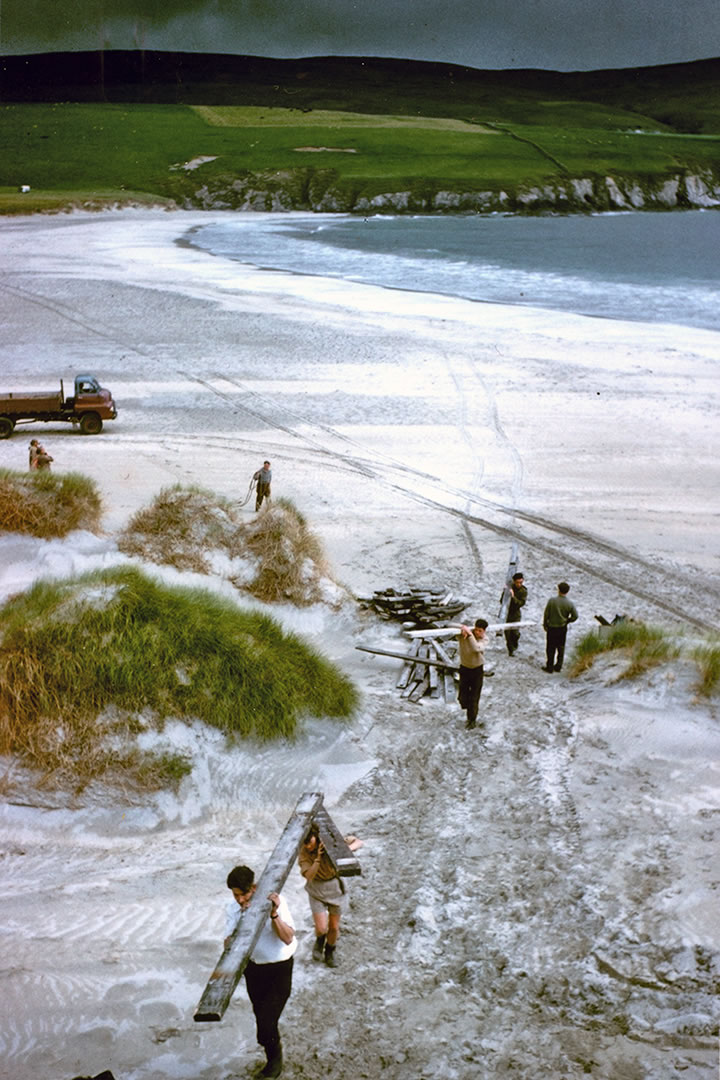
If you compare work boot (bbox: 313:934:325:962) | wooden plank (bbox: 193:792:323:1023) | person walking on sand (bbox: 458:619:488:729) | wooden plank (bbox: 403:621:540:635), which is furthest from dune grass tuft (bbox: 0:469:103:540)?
work boot (bbox: 313:934:325:962)

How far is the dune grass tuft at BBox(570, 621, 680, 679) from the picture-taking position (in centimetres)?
1326

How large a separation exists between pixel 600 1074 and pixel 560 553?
Answer: 1360 cm

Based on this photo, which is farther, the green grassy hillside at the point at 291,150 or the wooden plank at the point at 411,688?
the green grassy hillside at the point at 291,150

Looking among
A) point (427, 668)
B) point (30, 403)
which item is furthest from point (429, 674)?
point (30, 403)

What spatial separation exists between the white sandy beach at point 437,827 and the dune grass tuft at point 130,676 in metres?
0.38

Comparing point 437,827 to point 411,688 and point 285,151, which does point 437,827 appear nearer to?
point 411,688

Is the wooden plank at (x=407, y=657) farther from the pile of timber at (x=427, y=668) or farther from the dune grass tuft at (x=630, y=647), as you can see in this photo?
the dune grass tuft at (x=630, y=647)

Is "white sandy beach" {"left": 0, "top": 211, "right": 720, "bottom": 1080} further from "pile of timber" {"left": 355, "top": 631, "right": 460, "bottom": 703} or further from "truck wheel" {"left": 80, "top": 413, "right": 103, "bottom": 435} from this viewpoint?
"truck wheel" {"left": 80, "top": 413, "right": 103, "bottom": 435}

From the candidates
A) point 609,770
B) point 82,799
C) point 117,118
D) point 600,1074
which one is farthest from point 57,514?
point 117,118

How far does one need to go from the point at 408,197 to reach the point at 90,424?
8637cm

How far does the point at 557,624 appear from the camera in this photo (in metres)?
14.8

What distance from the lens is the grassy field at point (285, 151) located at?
102 metres

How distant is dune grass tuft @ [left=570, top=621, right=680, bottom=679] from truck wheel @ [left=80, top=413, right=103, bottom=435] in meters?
16.6

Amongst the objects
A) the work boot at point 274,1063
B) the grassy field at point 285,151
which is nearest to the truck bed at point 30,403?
the work boot at point 274,1063
